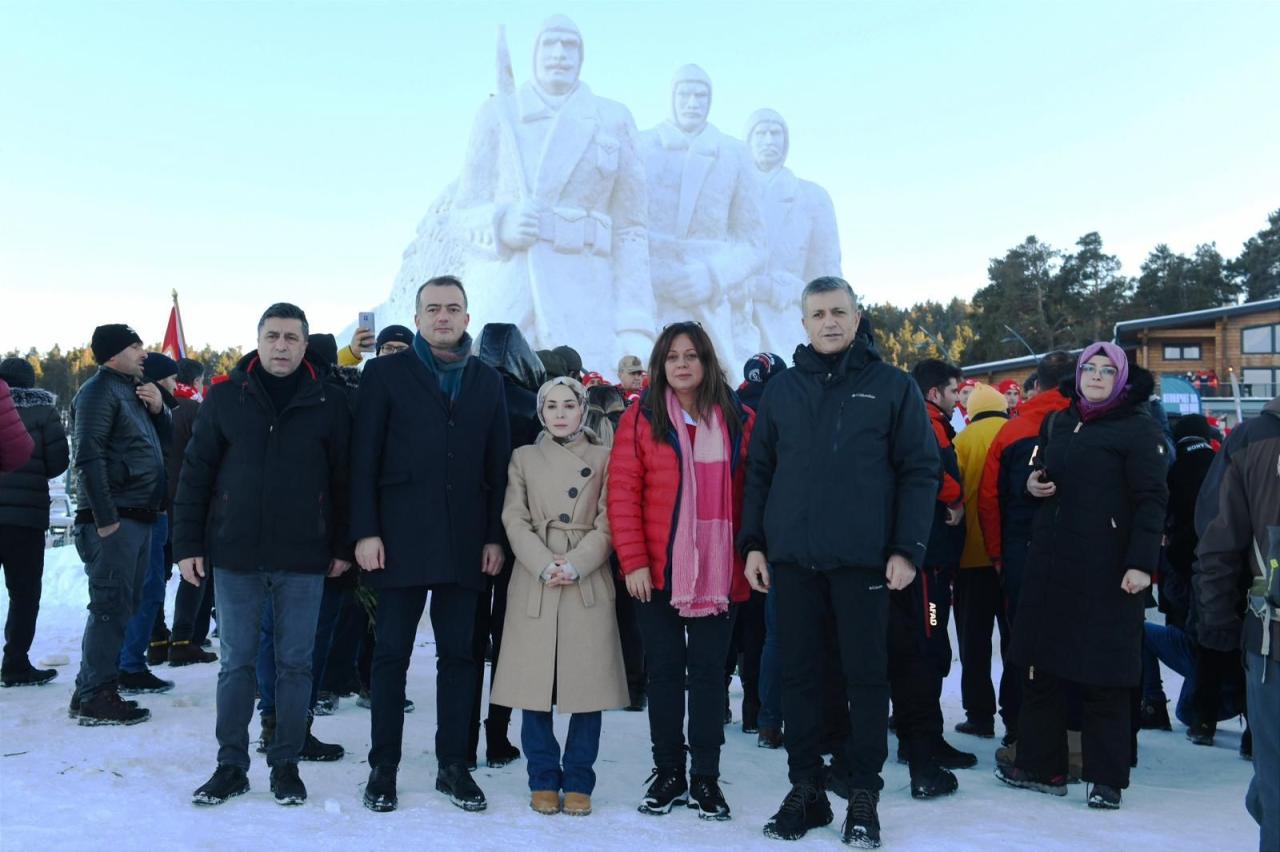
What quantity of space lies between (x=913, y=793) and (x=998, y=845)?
60cm

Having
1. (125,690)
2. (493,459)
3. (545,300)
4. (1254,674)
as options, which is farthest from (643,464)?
(545,300)

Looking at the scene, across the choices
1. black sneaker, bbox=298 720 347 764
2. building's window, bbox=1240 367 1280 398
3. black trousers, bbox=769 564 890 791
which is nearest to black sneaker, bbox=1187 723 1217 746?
black trousers, bbox=769 564 890 791

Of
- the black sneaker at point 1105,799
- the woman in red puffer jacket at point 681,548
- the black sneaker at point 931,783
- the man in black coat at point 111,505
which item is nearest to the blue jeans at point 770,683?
the black sneaker at point 931,783

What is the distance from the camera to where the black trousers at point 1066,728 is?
3.84 m

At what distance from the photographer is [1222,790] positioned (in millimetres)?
4211

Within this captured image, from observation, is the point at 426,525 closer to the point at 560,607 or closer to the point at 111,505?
the point at 560,607

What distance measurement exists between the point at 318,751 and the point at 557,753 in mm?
1093

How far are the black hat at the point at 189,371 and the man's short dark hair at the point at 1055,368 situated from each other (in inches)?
220

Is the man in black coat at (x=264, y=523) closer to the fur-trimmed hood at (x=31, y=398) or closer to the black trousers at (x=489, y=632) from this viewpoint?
the black trousers at (x=489, y=632)

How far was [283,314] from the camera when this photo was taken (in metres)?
3.83

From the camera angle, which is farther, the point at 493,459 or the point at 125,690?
the point at 125,690

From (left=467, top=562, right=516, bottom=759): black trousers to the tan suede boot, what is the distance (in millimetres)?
420

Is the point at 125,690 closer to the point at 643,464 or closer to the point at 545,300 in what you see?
the point at 643,464

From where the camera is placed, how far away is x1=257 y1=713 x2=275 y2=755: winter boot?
13.7 ft
